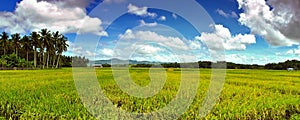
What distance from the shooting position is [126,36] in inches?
366

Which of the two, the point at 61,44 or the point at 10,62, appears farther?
the point at 61,44

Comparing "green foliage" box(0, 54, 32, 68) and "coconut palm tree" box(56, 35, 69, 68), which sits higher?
"coconut palm tree" box(56, 35, 69, 68)

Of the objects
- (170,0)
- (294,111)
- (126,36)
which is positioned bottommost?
(294,111)

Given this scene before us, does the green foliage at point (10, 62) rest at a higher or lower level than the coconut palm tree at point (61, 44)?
lower

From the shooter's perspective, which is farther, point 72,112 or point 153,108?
point 153,108

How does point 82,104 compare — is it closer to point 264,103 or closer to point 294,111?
point 264,103

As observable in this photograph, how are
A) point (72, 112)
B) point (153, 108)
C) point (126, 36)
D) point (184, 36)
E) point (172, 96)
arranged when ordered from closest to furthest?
point (72, 112) → point (153, 108) → point (172, 96) → point (126, 36) → point (184, 36)

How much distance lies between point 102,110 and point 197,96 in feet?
9.86

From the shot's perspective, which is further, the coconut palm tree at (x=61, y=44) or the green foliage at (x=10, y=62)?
the coconut palm tree at (x=61, y=44)

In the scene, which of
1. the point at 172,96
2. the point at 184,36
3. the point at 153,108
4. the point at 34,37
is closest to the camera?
the point at 153,108

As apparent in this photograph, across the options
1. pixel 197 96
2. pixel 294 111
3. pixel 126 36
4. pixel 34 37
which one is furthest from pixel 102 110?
pixel 34 37

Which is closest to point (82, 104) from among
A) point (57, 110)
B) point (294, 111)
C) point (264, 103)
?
point (57, 110)

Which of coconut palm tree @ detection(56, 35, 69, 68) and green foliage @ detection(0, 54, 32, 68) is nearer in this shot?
green foliage @ detection(0, 54, 32, 68)

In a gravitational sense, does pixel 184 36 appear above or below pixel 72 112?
above
